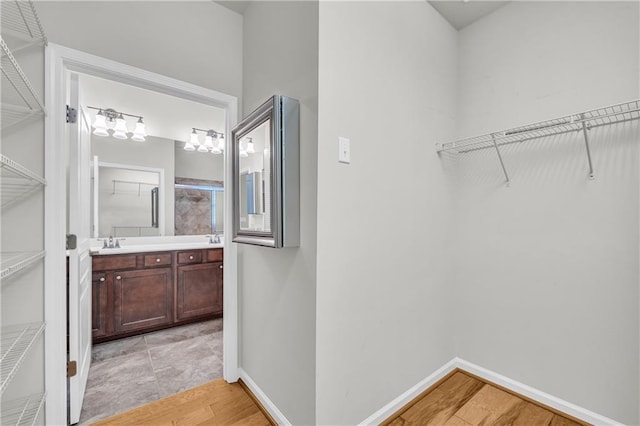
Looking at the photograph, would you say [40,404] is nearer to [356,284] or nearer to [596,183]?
[356,284]

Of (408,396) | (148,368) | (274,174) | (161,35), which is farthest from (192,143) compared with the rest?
(408,396)

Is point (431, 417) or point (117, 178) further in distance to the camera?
point (117, 178)

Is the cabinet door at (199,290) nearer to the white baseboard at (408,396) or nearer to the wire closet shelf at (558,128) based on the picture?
the white baseboard at (408,396)

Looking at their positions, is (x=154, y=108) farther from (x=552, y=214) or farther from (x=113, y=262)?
(x=552, y=214)

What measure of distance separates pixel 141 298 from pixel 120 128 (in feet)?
5.75

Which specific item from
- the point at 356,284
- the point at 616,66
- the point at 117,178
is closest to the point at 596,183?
the point at 616,66

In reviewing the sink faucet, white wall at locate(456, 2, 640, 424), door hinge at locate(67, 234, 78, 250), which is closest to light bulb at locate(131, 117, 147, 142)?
the sink faucet

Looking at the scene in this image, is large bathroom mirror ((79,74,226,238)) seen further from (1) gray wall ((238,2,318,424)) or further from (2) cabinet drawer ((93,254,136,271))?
→ (1) gray wall ((238,2,318,424))

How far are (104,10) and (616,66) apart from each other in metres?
2.73

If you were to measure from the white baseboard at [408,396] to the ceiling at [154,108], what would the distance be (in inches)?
94.7

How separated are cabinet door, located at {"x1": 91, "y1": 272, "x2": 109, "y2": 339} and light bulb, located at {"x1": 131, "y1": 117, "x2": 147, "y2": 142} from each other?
4.94 ft

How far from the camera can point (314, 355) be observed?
4.22ft

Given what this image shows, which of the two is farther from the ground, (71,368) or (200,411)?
(71,368)

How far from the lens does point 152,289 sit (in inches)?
112
